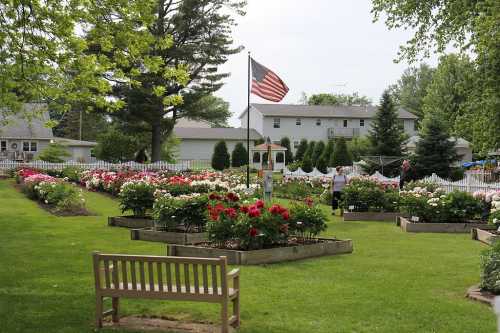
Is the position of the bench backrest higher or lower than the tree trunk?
lower

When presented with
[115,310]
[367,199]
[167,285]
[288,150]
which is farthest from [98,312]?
[288,150]

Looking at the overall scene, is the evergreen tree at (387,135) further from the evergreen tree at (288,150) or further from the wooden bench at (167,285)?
the wooden bench at (167,285)

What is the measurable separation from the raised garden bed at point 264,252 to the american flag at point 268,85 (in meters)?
9.56

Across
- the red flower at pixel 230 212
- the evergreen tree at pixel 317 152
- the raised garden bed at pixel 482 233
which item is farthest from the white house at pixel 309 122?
the red flower at pixel 230 212

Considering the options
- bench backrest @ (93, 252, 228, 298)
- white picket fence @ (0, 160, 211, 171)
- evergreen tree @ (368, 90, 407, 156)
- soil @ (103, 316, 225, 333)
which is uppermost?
evergreen tree @ (368, 90, 407, 156)

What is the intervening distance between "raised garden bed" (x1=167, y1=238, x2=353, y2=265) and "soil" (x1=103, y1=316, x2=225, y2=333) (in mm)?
3570

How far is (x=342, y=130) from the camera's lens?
73062 millimetres

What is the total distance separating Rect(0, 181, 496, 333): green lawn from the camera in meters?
7.17

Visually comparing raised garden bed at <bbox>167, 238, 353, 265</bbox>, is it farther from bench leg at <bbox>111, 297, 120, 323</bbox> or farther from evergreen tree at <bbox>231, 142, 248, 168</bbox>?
evergreen tree at <bbox>231, 142, 248, 168</bbox>

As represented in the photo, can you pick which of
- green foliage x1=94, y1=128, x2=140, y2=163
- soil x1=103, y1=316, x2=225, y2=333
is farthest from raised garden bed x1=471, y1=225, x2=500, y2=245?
green foliage x1=94, y1=128, x2=140, y2=163

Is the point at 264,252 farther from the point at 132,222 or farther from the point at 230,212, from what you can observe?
the point at 132,222

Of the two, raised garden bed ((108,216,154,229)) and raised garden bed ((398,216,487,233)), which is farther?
raised garden bed ((108,216,154,229))

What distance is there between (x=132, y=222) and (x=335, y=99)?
8965cm

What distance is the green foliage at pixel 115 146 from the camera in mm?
49344
